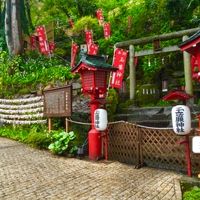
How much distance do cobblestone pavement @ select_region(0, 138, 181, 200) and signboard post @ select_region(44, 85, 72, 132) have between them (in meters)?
2.31

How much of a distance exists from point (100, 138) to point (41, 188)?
381 cm

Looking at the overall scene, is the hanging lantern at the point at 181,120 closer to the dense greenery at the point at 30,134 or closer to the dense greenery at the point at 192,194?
the dense greenery at the point at 192,194

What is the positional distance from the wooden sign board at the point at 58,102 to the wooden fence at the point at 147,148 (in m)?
2.51

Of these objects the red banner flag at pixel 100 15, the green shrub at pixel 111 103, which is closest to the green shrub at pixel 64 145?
the green shrub at pixel 111 103

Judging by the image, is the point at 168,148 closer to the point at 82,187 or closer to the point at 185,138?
the point at 185,138

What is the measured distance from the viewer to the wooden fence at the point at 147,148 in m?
8.91

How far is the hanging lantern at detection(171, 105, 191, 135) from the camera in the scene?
809 cm

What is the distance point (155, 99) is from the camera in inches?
742

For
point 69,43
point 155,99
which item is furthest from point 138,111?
point 69,43

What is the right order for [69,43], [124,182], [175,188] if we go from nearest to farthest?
1. [175,188]
2. [124,182]
3. [69,43]

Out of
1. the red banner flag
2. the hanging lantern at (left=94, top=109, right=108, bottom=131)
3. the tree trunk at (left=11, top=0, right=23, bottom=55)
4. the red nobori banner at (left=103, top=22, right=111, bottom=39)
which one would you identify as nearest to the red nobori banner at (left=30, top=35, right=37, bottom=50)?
the red banner flag

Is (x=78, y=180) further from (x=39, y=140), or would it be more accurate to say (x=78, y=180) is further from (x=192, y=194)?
(x=39, y=140)

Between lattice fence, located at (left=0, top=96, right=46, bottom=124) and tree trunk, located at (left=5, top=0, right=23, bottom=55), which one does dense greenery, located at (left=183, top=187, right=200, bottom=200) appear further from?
tree trunk, located at (left=5, top=0, right=23, bottom=55)

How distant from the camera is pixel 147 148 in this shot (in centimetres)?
963
